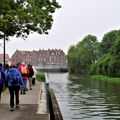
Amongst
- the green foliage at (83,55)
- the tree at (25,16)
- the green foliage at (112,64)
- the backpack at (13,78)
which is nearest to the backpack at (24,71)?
the tree at (25,16)

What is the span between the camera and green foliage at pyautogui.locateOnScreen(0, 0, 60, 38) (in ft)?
93.9

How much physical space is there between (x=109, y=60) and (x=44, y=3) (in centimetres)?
6120

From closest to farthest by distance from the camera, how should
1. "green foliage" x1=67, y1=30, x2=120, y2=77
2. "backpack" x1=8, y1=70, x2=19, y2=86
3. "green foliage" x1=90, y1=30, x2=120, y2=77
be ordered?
"backpack" x1=8, y1=70, x2=19, y2=86 < "green foliage" x1=90, y1=30, x2=120, y2=77 < "green foliage" x1=67, y1=30, x2=120, y2=77

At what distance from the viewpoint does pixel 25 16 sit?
29312 millimetres

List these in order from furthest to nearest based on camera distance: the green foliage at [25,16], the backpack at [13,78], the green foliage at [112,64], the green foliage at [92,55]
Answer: the green foliage at [92,55], the green foliage at [112,64], the green foliage at [25,16], the backpack at [13,78]

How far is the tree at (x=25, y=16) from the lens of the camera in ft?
94.0

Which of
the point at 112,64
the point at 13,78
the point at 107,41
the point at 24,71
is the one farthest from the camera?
the point at 107,41

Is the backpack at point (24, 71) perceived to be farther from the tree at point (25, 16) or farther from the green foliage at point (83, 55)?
the green foliage at point (83, 55)

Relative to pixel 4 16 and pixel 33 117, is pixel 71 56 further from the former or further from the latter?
pixel 33 117

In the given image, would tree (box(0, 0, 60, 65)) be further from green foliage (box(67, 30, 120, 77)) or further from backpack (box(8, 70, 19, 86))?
green foliage (box(67, 30, 120, 77))

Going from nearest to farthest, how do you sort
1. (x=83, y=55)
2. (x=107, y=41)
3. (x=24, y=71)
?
(x=24, y=71) → (x=107, y=41) → (x=83, y=55)

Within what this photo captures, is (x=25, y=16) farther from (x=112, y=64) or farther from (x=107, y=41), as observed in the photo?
(x=107, y=41)

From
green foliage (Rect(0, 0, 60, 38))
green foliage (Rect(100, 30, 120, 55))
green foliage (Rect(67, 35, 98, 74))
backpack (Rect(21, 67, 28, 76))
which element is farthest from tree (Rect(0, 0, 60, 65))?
green foliage (Rect(67, 35, 98, 74))

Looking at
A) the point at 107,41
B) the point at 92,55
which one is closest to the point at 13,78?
the point at 107,41
